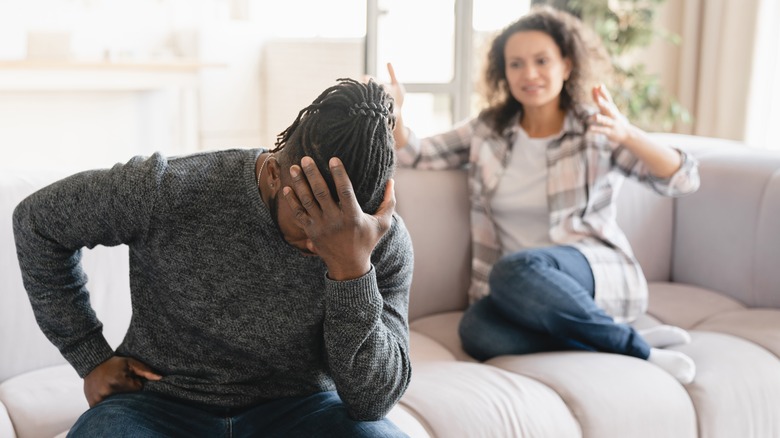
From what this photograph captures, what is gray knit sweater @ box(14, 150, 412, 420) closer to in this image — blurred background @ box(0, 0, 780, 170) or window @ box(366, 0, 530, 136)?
blurred background @ box(0, 0, 780, 170)

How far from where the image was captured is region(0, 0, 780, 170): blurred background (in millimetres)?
3719

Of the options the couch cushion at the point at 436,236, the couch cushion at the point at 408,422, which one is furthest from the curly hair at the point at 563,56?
the couch cushion at the point at 408,422

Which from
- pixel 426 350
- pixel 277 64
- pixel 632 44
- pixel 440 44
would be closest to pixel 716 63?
pixel 632 44

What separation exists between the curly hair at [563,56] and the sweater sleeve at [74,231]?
1.20 m

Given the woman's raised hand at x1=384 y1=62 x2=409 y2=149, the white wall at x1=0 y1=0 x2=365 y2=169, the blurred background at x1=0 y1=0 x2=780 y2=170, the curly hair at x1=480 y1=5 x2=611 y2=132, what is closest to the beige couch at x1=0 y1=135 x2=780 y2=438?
the woman's raised hand at x1=384 y1=62 x2=409 y2=149

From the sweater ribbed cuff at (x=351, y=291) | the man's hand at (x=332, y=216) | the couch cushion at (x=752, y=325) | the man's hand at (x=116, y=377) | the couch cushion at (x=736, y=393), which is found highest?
the man's hand at (x=332, y=216)

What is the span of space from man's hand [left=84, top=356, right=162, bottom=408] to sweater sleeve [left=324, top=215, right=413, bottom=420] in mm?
288

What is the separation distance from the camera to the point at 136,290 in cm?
130

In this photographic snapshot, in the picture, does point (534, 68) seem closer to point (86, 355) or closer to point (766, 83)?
point (86, 355)

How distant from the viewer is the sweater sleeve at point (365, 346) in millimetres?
1167

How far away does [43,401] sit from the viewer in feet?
5.12

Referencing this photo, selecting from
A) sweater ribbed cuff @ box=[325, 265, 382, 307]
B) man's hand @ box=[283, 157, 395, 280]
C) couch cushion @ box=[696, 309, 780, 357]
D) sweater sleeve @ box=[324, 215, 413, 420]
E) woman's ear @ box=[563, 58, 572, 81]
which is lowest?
couch cushion @ box=[696, 309, 780, 357]

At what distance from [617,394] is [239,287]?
0.82 metres

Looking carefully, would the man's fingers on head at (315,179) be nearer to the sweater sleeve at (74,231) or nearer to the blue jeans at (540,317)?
the sweater sleeve at (74,231)
